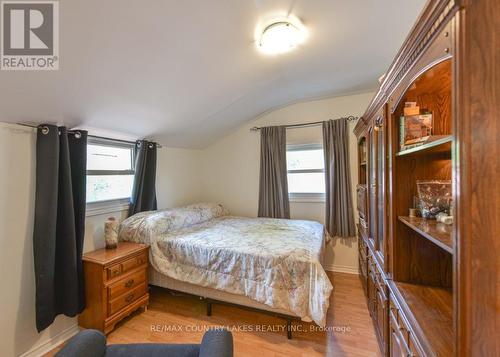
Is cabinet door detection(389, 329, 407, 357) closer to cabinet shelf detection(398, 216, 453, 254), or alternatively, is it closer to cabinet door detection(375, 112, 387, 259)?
cabinet door detection(375, 112, 387, 259)

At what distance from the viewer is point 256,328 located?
2.09 metres

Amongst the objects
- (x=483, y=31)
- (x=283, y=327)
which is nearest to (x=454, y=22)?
(x=483, y=31)

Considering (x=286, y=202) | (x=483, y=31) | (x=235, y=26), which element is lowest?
(x=286, y=202)

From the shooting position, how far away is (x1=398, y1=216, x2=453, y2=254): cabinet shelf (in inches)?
33.0

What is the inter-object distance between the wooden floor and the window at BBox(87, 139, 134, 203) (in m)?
1.30

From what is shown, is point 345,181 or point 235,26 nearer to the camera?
point 235,26

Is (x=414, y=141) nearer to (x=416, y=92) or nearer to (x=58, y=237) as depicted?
(x=416, y=92)

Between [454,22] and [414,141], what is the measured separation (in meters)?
→ 0.61

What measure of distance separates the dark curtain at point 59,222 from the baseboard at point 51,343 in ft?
0.73

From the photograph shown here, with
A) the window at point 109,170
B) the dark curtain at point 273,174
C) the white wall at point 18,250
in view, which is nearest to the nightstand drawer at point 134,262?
the white wall at point 18,250

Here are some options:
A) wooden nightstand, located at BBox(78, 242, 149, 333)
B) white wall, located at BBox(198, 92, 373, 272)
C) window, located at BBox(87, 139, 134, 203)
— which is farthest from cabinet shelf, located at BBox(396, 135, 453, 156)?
window, located at BBox(87, 139, 134, 203)

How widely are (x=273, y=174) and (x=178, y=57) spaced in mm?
2142

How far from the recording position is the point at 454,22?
2.18 feet

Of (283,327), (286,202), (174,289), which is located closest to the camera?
(283,327)
